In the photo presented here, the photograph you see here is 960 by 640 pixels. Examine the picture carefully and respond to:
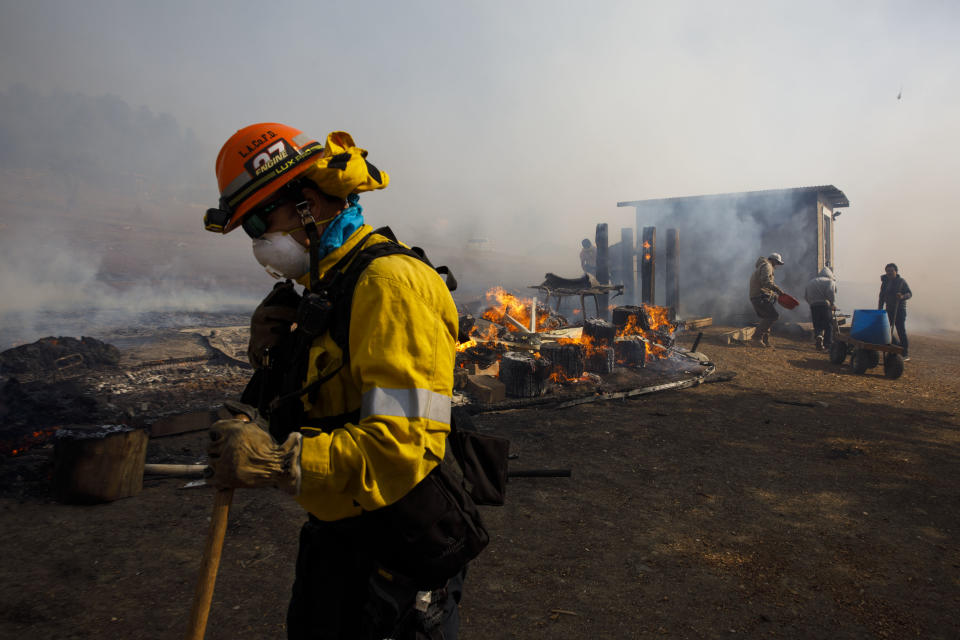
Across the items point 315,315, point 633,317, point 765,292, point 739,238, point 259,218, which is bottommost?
point 633,317

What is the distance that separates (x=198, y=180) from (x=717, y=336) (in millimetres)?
58889

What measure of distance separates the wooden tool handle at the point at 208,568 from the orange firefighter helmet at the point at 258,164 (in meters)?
0.98

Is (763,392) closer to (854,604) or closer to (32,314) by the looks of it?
(854,604)

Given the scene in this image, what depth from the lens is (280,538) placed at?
13.3 feet

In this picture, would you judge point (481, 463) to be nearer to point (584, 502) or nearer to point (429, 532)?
point (429, 532)

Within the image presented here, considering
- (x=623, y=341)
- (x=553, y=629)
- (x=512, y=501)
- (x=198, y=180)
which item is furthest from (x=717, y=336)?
(x=198, y=180)

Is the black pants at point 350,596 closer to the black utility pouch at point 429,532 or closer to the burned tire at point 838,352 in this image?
the black utility pouch at point 429,532

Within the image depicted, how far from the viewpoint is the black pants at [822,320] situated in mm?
13078

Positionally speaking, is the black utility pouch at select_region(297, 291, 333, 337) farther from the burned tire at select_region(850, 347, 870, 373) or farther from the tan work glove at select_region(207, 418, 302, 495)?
the burned tire at select_region(850, 347, 870, 373)

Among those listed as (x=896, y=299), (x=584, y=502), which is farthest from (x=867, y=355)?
(x=584, y=502)

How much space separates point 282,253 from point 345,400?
23.2 inches

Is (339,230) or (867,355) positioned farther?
(867,355)

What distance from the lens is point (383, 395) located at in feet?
4.44

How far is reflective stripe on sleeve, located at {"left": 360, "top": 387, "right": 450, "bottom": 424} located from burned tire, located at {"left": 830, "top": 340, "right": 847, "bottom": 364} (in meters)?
12.8
